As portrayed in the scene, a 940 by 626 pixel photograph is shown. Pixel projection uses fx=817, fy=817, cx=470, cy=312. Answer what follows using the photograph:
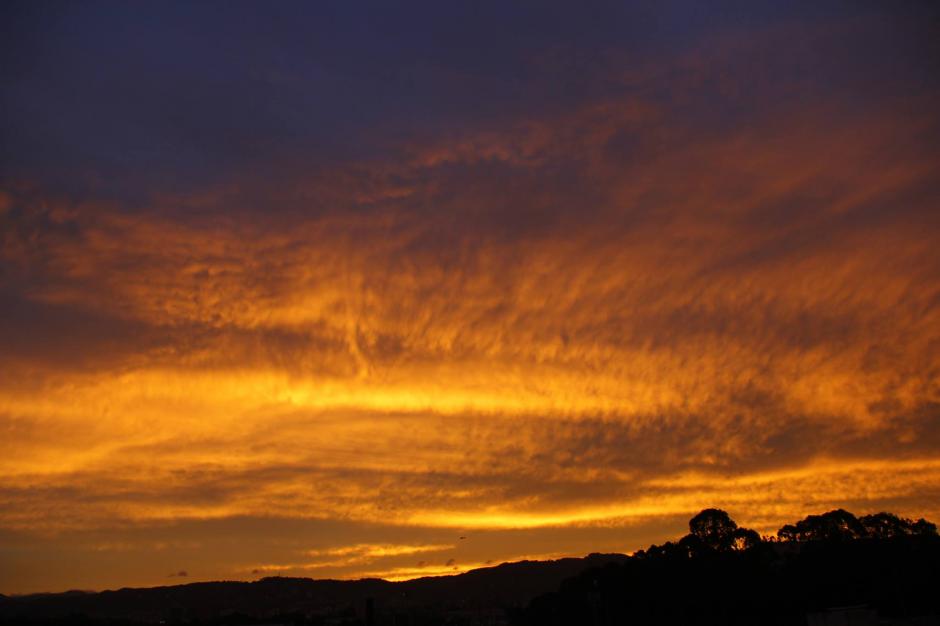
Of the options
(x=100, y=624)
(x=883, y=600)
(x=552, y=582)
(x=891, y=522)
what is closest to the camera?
(x=883, y=600)

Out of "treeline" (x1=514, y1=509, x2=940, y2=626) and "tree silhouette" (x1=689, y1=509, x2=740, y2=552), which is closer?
"treeline" (x1=514, y1=509, x2=940, y2=626)

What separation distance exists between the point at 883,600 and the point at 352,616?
12488 centimetres

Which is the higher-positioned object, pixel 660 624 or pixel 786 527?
pixel 786 527

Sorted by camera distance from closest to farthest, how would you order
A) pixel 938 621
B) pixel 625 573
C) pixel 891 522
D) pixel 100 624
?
pixel 938 621, pixel 625 573, pixel 891 522, pixel 100 624

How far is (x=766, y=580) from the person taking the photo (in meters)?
83.7

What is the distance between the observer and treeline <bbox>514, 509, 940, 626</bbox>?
80375mm

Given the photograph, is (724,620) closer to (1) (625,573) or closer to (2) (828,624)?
(1) (625,573)

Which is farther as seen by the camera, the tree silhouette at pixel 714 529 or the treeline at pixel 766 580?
the tree silhouette at pixel 714 529

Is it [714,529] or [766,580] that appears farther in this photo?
[714,529]

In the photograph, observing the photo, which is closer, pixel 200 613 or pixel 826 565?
pixel 826 565

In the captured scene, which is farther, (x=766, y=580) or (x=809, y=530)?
(x=809, y=530)

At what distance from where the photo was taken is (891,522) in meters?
102

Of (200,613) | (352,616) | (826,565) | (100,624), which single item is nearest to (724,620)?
(826,565)

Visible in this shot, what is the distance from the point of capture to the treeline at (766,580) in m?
80.4
